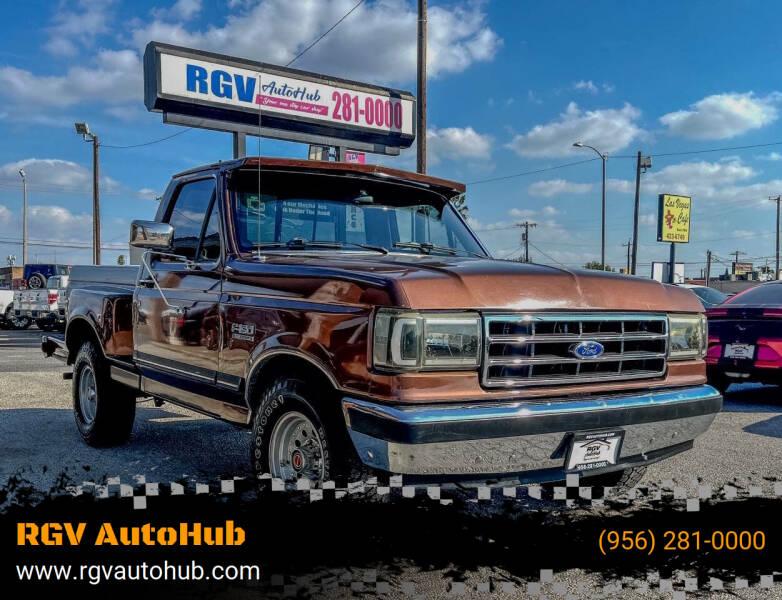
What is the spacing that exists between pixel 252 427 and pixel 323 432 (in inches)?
29.4

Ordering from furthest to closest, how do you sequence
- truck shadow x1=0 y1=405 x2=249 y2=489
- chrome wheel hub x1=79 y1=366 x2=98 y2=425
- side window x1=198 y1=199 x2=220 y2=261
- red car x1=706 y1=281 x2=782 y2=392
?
red car x1=706 y1=281 x2=782 y2=392 → chrome wheel hub x1=79 y1=366 x2=98 y2=425 → truck shadow x1=0 y1=405 x2=249 y2=489 → side window x1=198 y1=199 x2=220 y2=261

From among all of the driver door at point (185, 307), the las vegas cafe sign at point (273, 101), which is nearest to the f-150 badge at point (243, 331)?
the driver door at point (185, 307)

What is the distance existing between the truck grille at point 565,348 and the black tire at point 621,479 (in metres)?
0.76

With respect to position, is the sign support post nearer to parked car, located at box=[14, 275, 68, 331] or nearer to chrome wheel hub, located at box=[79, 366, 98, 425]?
parked car, located at box=[14, 275, 68, 331]

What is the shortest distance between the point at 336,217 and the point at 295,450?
4.99 ft

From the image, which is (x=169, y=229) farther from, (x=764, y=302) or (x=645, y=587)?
(x=764, y=302)

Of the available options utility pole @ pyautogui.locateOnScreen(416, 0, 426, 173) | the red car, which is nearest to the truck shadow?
the red car

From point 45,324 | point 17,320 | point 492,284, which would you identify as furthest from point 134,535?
point 17,320

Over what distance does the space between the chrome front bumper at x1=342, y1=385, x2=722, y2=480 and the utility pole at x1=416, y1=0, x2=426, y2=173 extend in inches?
493

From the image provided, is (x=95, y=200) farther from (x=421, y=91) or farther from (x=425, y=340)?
(x=425, y=340)

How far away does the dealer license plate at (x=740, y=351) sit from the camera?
7.53 meters

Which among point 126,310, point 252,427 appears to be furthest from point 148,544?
point 126,310

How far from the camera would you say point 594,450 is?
311 cm

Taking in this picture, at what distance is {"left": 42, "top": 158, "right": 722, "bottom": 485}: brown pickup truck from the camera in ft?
9.31
